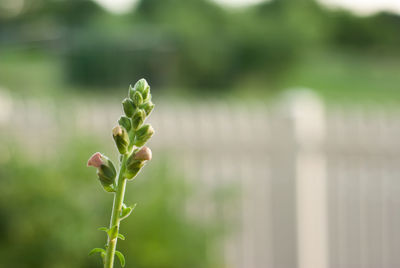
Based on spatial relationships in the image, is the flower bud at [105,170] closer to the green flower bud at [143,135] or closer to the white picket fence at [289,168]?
the green flower bud at [143,135]

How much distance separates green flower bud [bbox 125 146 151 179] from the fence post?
3.72 m

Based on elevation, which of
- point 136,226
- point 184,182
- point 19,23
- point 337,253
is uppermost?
point 19,23

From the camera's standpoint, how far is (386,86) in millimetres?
22062

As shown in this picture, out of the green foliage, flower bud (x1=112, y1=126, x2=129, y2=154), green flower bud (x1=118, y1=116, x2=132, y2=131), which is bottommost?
the green foliage

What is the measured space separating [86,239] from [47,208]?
345 mm

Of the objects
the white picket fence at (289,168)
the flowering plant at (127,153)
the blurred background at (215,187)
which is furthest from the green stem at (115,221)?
the white picket fence at (289,168)

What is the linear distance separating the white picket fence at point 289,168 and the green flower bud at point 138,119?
3663 millimetres

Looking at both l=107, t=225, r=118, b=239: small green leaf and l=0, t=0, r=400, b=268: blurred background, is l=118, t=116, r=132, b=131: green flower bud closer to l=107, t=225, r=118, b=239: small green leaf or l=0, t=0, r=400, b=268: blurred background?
l=107, t=225, r=118, b=239: small green leaf

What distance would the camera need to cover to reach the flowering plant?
34cm

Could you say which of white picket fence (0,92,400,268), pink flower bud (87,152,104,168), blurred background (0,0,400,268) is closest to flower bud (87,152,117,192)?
pink flower bud (87,152,104,168)

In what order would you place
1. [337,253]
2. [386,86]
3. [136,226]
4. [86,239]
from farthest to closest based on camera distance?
[386,86] < [337,253] < [136,226] < [86,239]

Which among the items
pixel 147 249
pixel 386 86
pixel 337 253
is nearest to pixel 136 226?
pixel 147 249

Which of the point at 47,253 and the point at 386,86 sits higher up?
the point at 386,86

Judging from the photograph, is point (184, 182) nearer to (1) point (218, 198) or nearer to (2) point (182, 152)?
(1) point (218, 198)
